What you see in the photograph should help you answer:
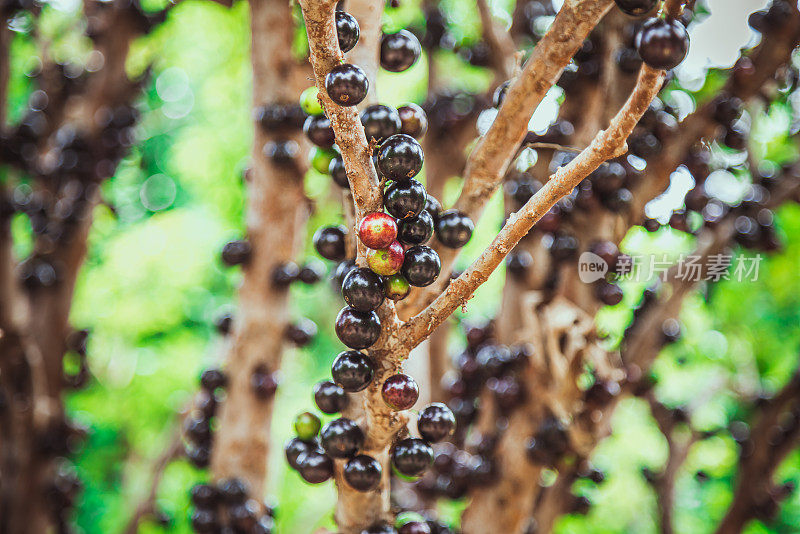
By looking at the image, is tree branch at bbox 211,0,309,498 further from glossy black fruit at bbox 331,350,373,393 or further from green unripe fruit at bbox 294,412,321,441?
glossy black fruit at bbox 331,350,373,393

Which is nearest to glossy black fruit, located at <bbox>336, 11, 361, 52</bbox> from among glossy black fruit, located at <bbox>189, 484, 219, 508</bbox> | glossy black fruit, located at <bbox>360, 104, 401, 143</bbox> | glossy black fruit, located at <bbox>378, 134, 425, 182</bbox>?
glossy black fruit, located at <bbox>360, 104, 401, 143</bbox>

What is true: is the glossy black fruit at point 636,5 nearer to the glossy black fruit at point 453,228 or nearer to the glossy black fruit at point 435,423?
the glossy black fruit at point 453,228

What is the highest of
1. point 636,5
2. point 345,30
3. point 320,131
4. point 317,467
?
point 636,5

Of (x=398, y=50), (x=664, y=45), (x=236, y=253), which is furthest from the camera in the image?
(x=236, y=253)

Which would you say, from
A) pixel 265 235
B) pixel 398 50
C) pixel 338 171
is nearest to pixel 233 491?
pixel 265 235

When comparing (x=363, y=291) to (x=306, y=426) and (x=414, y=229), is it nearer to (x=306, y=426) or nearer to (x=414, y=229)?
(x=414, y=229)

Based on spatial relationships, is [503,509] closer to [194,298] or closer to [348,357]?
[348,357]

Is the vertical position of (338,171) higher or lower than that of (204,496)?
higher
